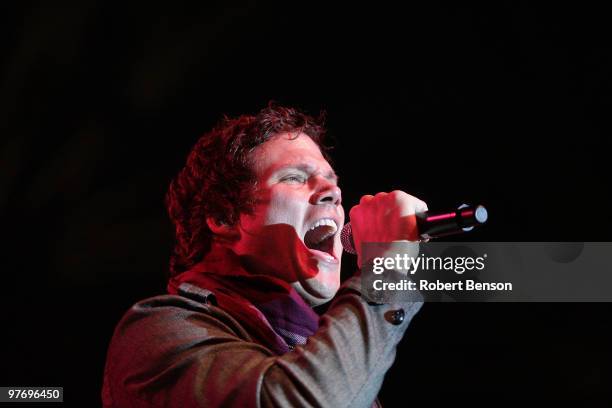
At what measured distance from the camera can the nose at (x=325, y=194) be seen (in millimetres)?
1336

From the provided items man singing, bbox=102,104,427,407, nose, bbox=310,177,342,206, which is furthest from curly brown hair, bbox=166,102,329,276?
nose, bbox=310,177,342,206

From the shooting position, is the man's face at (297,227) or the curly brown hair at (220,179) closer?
the man's face at (297,227)

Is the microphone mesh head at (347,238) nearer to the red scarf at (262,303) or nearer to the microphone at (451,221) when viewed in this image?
the red scarf at (262,303)

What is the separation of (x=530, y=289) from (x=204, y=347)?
1164 mm

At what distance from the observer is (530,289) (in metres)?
1.74

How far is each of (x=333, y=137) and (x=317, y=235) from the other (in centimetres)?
74

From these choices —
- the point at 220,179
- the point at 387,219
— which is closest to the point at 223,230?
the point at 220,179

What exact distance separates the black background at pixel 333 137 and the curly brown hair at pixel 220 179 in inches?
19.4

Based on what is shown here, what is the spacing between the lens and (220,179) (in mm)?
1464

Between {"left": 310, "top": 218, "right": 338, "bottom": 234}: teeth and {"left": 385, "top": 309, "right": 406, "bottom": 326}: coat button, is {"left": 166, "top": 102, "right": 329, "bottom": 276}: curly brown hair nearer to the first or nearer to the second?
{"left": 310, "top": 218, "right": 338, "bottom": 234}: teeth

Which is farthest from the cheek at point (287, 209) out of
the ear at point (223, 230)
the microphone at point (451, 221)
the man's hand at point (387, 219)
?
the microphone at point (451, 221)

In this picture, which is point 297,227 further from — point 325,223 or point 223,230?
point 223,230

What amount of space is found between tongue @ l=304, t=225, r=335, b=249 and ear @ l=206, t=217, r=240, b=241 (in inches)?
6.8

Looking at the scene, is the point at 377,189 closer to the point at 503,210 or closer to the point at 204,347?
the point at 503,210
